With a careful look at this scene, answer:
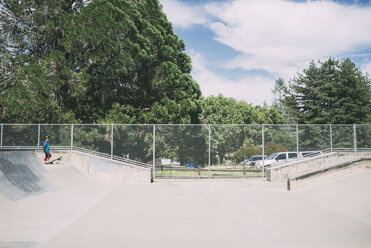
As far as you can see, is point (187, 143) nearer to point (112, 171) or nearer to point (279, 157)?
point (112, 171)

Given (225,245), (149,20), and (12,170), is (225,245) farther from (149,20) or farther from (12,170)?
(149,20)

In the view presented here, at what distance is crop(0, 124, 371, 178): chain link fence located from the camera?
15688 millimetres

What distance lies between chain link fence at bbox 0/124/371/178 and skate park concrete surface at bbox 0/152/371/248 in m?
3.69

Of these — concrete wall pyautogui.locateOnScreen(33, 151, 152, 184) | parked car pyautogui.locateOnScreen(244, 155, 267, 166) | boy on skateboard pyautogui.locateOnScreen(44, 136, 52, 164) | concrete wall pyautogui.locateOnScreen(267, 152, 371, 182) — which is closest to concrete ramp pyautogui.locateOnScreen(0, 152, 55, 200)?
boy on skateboard pyautogui.locateOnScreen(44, 136, 52, 164)

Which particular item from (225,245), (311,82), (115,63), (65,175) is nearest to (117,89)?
(115,63)

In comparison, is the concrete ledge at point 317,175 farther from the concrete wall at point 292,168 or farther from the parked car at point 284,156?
the parked car at point 284,156

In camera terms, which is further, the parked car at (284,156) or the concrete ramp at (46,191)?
the parked car at (284,156)

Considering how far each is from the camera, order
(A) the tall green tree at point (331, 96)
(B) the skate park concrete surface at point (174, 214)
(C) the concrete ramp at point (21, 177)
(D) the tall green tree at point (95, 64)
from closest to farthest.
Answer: (B) the skate park concrete surface at point (174, 214)
(C) the concrete ramp at point (21, 177)
(D) the tall green tree at point (95, 64)
(A) the tall green tree at point (331, 96)

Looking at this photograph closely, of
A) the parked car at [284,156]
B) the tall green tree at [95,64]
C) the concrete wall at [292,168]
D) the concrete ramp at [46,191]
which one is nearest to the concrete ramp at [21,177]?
the concrete ramp at [46,191]

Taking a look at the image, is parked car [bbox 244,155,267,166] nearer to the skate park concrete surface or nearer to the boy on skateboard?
the skate park concrete surface

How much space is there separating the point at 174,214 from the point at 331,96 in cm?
3476

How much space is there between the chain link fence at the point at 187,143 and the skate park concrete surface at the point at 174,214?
12.1 feet

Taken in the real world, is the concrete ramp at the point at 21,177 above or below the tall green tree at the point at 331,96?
below

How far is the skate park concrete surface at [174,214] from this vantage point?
530 centimetres
